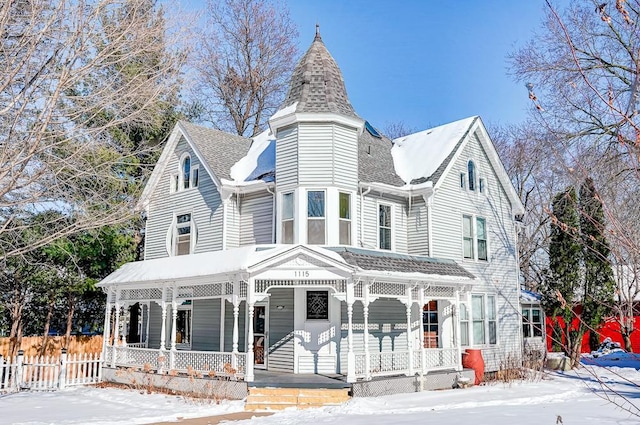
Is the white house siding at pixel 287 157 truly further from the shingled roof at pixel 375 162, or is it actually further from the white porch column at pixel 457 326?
the white porch column at pixel 457 326

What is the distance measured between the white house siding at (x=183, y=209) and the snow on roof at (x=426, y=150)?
6.83m

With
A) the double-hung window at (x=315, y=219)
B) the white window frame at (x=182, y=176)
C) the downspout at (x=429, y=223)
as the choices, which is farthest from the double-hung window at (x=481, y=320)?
the white window frame at (x=182, y=176)

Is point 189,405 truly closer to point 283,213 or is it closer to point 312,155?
point 283,213

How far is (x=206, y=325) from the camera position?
18984mm

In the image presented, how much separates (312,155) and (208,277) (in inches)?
187

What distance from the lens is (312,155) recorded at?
1714 cm

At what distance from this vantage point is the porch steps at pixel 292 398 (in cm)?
1330

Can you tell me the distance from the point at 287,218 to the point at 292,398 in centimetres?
574

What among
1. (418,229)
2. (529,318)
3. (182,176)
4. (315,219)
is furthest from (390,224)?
(529,318)

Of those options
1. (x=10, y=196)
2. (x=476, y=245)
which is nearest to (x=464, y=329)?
(x=476, y=245)

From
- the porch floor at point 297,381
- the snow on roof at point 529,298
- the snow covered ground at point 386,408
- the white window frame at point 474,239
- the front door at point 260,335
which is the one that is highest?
the white window frame at point 474,239

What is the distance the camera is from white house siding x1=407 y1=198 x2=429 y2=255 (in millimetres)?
19109

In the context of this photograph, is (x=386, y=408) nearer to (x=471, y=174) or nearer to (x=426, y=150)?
(x=426, y=150)

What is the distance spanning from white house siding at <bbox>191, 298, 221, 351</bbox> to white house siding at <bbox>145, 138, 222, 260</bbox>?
A: 1.86 m
